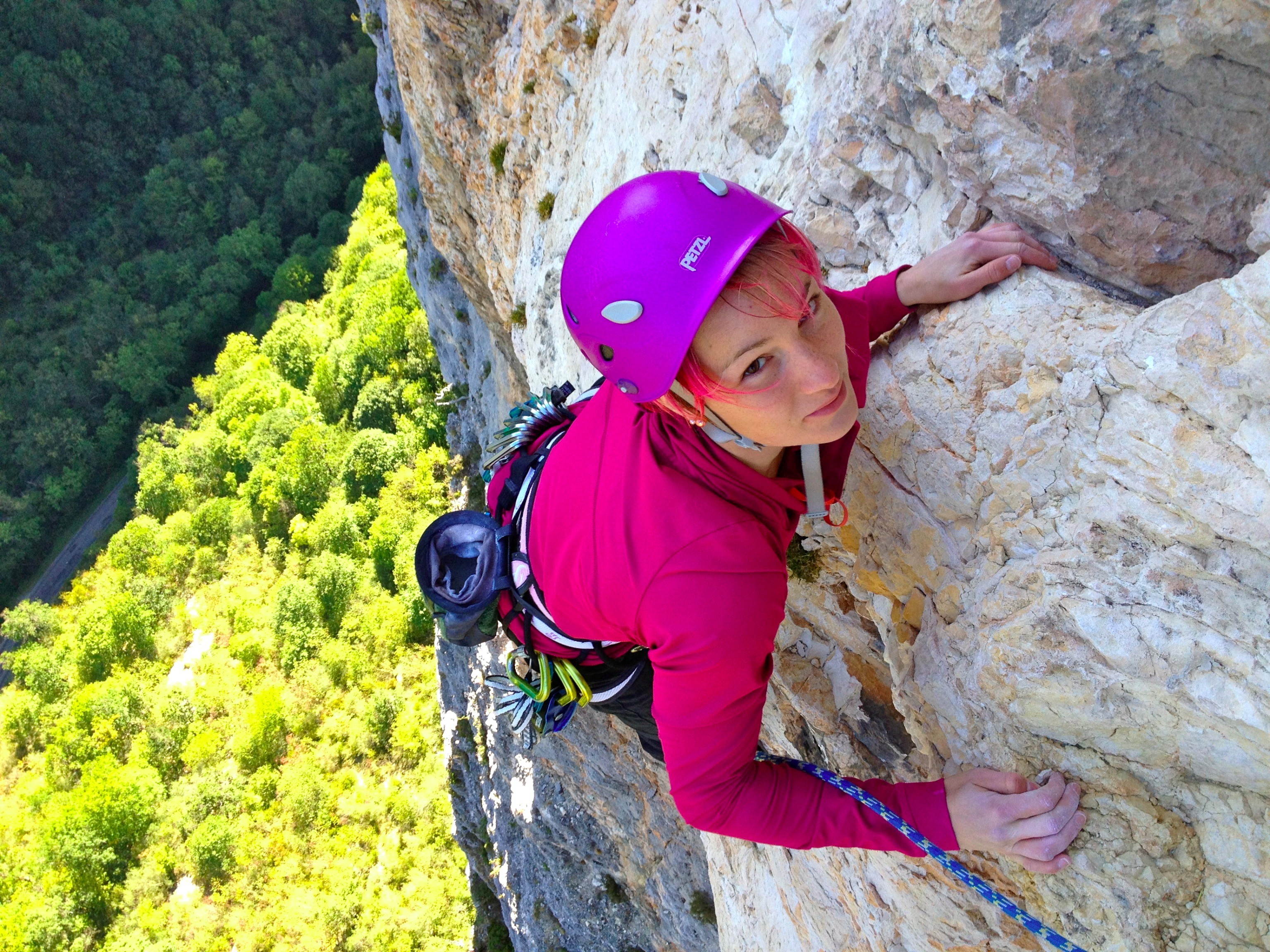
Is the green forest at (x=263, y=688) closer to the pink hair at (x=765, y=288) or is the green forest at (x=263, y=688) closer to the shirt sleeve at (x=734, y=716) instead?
the shirt sleeve at (x=734, y=716)

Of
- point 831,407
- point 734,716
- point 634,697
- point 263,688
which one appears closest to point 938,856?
point 734,716

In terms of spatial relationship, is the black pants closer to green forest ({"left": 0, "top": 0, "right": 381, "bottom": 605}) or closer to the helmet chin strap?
the helmet chin strap

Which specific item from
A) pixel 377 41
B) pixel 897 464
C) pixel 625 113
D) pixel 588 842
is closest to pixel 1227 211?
pixel 897 464

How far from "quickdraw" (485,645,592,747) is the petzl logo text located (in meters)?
1.84

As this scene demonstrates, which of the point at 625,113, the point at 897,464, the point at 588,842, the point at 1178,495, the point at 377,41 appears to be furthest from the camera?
the point at 377,41

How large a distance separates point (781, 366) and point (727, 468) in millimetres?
371

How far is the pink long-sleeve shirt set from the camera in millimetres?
2096

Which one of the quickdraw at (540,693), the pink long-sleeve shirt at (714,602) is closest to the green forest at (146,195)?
the quickdraw at (540,693)

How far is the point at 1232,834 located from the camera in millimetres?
1932

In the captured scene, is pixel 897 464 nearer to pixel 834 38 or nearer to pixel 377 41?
pixel 834 38

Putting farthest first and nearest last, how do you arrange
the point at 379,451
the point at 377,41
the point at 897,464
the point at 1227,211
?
the point at 379,451 → the point at 377,41 → the point at 897,464 → the point at 1227,211

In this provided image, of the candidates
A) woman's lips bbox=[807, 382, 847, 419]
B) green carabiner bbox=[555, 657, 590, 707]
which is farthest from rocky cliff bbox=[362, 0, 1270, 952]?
green carabiner bbox=[555, 657, 590, 707]

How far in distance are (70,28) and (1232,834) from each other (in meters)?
56.1

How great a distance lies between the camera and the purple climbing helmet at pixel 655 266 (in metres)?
1.87
